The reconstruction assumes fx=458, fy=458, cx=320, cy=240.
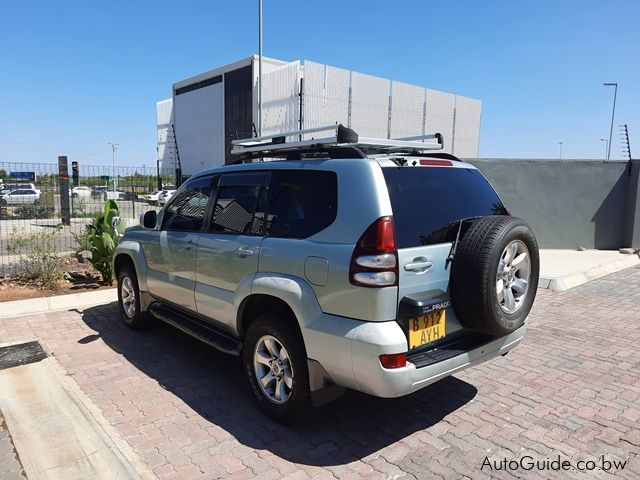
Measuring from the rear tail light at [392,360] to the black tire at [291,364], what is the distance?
65 cm

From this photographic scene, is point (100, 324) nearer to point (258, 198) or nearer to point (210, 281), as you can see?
point (210, 281)

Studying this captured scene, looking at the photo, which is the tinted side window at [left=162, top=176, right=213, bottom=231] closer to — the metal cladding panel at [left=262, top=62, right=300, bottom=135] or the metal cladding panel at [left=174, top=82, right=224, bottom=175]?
the metal cladding panel at [left=262, top=62, right=300, bottom=135]

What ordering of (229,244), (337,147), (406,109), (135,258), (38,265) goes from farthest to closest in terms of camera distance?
(406,109) < (38,265) < (135,258) < (229,244) < (337,147)

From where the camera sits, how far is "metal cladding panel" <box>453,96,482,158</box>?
44719 millimetres

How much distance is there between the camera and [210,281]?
13.2 ft

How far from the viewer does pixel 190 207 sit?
4.57 m

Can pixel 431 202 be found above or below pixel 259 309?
above

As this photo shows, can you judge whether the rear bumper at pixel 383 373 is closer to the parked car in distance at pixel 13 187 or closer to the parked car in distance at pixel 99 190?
the parked car in distance at pixel 13 187

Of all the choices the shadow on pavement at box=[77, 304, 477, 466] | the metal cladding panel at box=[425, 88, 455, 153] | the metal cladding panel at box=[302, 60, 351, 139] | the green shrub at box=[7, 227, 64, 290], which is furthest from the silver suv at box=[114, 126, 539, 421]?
the metal cladding panel at box=[425, 88, 455, 153]

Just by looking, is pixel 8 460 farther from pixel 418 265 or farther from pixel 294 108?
pixel 294 108

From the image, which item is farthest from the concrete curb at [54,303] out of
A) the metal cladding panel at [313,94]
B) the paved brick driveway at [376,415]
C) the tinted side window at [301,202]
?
the metal cladding panel at [313,94]

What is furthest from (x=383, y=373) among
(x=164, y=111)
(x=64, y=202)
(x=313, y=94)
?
(x=164, y=111)

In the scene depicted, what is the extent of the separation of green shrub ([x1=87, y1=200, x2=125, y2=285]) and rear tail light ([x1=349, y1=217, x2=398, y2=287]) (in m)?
5.84

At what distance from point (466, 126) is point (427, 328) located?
46457 mm
